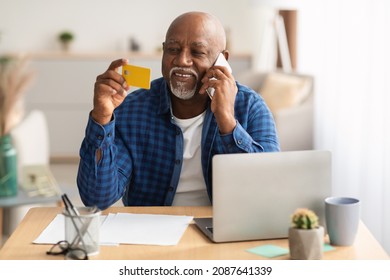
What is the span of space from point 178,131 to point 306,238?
52 cm

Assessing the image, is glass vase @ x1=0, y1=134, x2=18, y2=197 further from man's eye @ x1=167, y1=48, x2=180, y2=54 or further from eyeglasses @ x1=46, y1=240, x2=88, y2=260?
eyeglasses @ x1=46, y1=240, x2=88, y2=260

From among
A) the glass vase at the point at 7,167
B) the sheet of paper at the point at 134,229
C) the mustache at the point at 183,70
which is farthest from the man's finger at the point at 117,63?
the glass vase at the point at 7,167

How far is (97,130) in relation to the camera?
137cm

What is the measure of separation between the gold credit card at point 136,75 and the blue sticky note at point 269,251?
1.05 ft

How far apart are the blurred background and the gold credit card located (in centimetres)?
99

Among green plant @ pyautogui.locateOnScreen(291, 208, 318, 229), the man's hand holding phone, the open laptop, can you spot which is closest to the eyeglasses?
the open laptop

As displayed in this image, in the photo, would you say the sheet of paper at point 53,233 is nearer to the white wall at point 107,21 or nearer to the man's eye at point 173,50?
the man's eye at point 173,50

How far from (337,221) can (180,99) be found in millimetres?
508

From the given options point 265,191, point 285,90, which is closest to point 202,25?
point 265,191

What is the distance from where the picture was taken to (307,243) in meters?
1.08

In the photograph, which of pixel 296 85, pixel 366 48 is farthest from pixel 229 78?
pixel 296 85

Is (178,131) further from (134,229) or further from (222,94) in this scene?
(134,229)

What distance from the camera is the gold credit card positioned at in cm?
124
